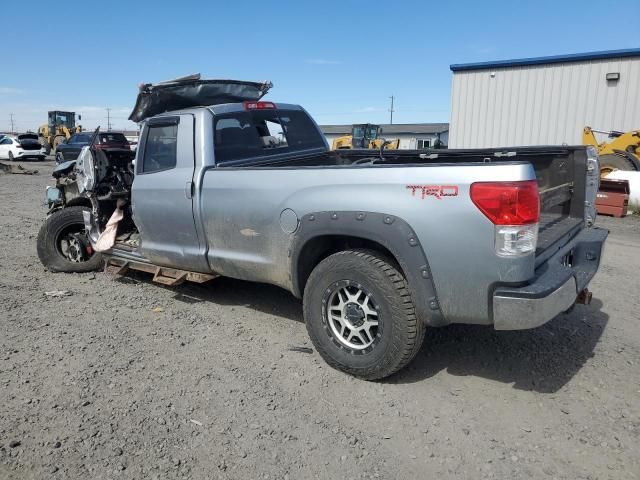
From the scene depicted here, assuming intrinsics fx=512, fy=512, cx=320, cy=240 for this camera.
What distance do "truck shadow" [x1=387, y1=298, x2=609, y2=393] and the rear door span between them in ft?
7.16

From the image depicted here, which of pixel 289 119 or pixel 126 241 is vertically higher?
pixel 289 119

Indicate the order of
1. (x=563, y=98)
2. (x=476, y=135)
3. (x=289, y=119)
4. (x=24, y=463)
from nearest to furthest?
(x=24, y=463) < (x=289, y=119) < (x=563, y=98) < (x=476, y=135)

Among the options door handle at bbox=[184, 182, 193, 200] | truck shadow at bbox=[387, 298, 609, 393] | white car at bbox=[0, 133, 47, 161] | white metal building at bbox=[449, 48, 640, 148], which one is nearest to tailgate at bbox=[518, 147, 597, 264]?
truck shadow at bbox=[387, 298, 609, 393]

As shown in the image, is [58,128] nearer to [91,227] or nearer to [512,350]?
[91,227]

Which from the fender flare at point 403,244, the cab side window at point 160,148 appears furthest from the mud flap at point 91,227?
the fender flare at point 403,244

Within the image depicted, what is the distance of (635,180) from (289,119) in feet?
31.4

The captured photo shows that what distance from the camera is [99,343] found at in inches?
169

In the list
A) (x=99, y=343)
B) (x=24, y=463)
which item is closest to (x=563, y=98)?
(x=99, y=343)

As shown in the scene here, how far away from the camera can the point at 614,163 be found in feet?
44.7

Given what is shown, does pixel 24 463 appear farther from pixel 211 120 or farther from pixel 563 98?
pixel 563 98

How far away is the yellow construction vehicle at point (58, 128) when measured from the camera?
121ft

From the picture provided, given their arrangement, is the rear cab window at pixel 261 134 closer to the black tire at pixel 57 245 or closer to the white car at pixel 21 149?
the black tire at pixel 57 245

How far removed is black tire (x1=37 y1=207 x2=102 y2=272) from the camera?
20.7 feet

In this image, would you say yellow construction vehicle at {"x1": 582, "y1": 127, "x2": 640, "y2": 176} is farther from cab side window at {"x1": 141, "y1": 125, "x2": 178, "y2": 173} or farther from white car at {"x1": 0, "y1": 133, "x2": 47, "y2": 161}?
white car at {"x1": 0, "y1": 133, "x2": 47, "y2": 161}
